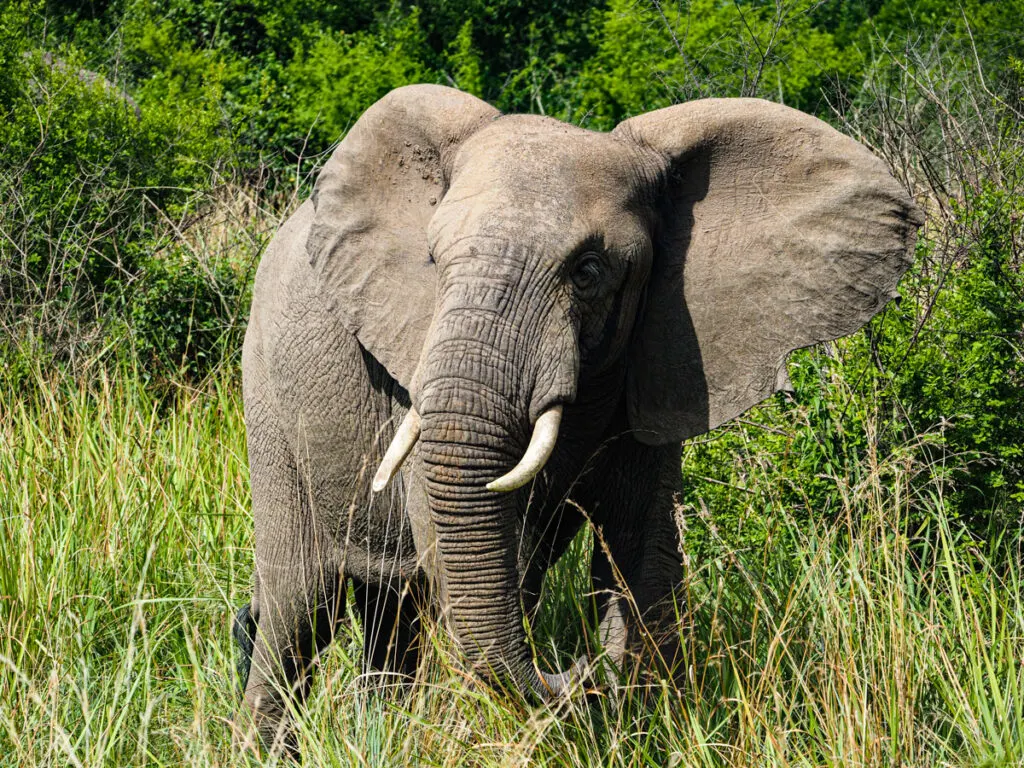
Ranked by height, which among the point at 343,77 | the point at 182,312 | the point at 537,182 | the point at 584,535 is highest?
the point at 537,182

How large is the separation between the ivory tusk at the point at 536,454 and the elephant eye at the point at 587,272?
313 mm

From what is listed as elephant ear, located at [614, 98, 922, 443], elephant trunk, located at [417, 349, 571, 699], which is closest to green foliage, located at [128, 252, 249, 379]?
elephant ear, located at [614, 98, 922, 443]

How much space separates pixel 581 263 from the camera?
3.35m

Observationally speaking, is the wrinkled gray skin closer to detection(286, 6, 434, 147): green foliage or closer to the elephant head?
the elephant head

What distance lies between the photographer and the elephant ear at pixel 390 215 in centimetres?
373

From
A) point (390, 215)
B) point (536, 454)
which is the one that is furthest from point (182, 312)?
point (536, 454)

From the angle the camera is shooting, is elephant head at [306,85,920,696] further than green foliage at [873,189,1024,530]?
No

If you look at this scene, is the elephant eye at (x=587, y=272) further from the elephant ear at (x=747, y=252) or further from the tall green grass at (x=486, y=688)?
the tall green grass at (x=486, y=688)

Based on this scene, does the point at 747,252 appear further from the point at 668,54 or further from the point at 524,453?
the point at 668,54

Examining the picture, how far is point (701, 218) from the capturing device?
3.74 m


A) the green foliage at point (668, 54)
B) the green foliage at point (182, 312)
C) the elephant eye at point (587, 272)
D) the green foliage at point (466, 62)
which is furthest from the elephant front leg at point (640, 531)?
the green foliage at point (466, 62)

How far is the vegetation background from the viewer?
3.54 meters

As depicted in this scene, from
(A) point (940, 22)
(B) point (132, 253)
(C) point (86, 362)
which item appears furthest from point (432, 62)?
(C) point (86, 362)

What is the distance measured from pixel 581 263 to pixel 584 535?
78.9 inches
